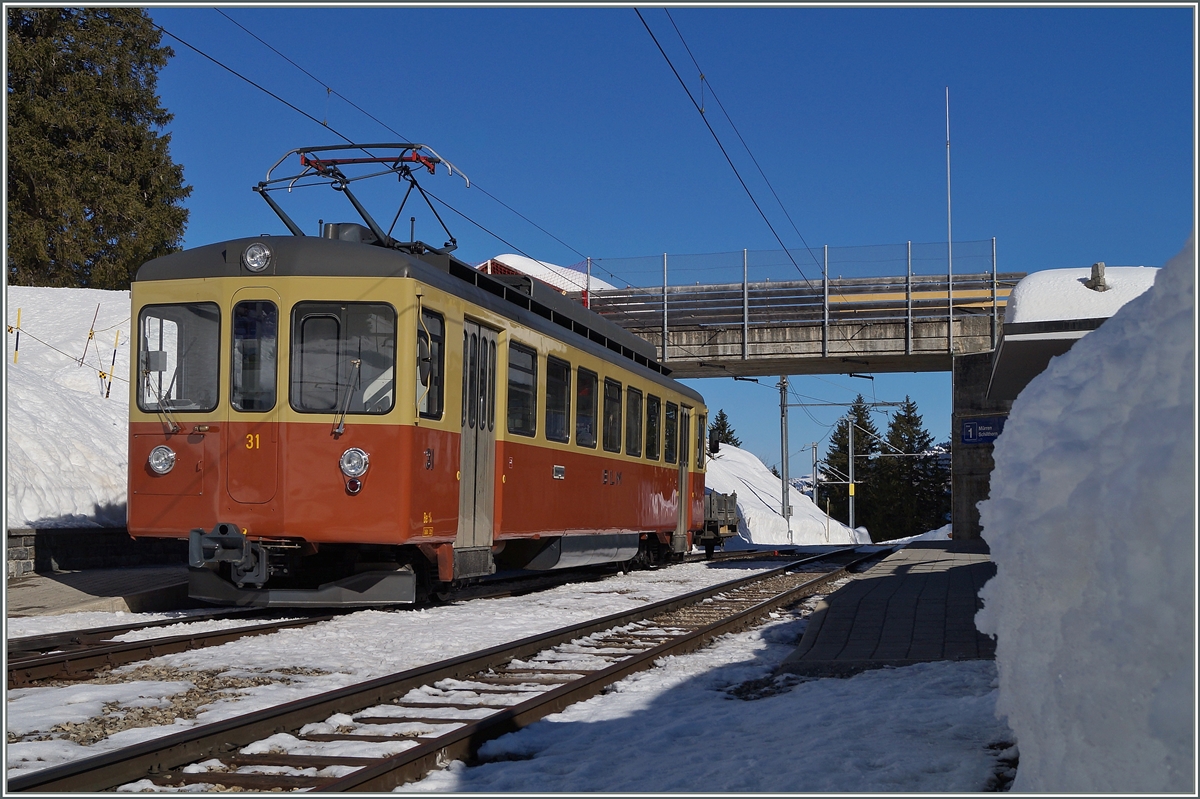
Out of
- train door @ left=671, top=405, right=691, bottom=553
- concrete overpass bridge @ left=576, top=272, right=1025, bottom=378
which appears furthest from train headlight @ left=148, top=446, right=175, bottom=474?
concrete overpass bridge @ left=576, top=272, right=1025, bottom=378

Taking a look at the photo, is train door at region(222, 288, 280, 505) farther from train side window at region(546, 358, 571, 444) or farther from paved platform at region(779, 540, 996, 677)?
paved platform at region(779, 540, 996, 677)

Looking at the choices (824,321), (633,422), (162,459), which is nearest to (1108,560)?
(162,459)

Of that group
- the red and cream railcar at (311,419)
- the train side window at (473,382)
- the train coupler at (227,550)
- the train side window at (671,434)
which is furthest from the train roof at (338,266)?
the train side window at (671,434)

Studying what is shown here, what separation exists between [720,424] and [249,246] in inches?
4271

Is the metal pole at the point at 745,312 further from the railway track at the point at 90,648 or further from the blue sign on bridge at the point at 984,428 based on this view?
the railway track at the point at 90,648

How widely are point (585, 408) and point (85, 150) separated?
31.0 meters

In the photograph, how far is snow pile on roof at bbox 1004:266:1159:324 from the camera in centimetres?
2134

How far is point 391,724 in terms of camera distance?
235 inches

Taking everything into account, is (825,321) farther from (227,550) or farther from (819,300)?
(227,550)

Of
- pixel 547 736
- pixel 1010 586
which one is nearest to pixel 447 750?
pixel 547 736

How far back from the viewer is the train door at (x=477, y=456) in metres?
11.1

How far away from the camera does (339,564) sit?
10.8 metres

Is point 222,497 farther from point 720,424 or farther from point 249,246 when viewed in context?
point 720,424

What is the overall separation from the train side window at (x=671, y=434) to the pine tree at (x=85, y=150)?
1027 inches
